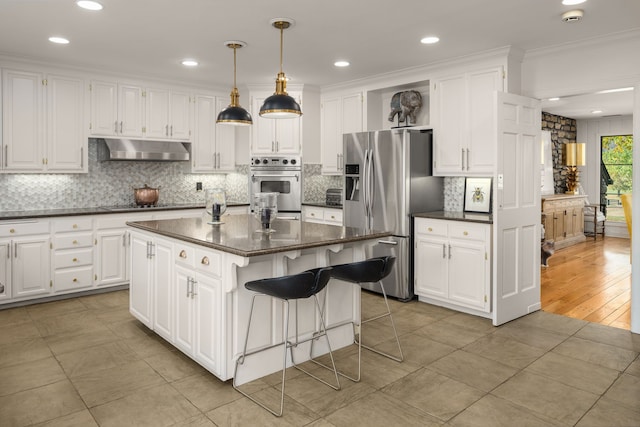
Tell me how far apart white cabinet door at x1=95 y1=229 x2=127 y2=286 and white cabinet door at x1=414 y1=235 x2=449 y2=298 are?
3266 mm

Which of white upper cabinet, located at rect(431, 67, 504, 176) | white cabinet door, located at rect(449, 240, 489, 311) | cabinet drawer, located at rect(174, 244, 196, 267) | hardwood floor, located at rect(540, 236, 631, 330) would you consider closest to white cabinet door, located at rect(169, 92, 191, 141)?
cabinet drawer, located at rect(174, 244, 196, 267)

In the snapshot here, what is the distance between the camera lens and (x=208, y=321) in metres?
3.04

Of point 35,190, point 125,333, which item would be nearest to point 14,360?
point 125,333

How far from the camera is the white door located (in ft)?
13.5

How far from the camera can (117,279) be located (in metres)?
5.30

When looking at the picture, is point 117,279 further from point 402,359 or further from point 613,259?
point 613,259

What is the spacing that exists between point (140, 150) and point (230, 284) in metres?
3.32

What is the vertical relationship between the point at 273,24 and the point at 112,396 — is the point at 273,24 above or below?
above

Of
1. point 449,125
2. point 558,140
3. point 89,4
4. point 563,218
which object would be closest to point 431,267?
point 449,125

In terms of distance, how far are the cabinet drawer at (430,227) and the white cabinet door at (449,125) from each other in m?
0.59

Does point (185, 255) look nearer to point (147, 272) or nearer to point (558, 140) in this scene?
point (147, 272)

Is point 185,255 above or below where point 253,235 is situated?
below

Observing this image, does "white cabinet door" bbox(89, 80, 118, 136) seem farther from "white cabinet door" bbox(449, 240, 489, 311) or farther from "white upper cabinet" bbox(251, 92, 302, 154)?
"white cabinet door" bbox(449, 240, 489, 311)

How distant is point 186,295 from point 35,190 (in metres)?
3.12
